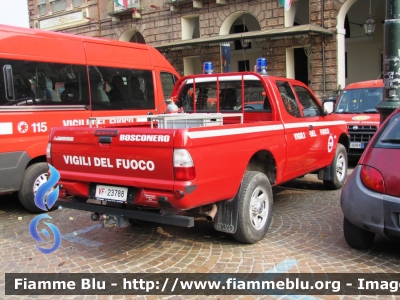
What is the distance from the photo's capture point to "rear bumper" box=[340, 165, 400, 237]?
367cm

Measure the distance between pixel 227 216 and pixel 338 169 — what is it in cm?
349

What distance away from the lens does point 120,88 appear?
7598 millimetres

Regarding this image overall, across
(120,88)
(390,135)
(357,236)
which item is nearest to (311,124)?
(390,135)

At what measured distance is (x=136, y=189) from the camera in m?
3.95

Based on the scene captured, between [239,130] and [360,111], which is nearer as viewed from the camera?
[239,130]

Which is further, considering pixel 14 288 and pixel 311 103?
pixel 311 103

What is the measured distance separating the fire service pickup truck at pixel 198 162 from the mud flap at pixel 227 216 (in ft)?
0.03

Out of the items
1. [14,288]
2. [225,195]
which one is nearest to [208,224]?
[225,195]

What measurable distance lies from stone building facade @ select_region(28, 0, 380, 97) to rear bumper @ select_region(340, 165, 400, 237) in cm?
1107

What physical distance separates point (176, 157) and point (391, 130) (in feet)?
7.28

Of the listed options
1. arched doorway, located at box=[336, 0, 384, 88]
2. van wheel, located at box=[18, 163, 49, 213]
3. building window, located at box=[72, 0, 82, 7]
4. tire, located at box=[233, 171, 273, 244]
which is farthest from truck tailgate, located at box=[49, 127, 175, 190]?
building window, located at box=[72, 0, 82, 7]

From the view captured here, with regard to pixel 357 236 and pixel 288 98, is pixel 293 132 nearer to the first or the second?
pixel 288 98

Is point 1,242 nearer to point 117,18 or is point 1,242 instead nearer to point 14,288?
point 14,288

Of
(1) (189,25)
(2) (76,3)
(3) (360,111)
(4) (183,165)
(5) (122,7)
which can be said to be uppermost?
(2) (76,3)
